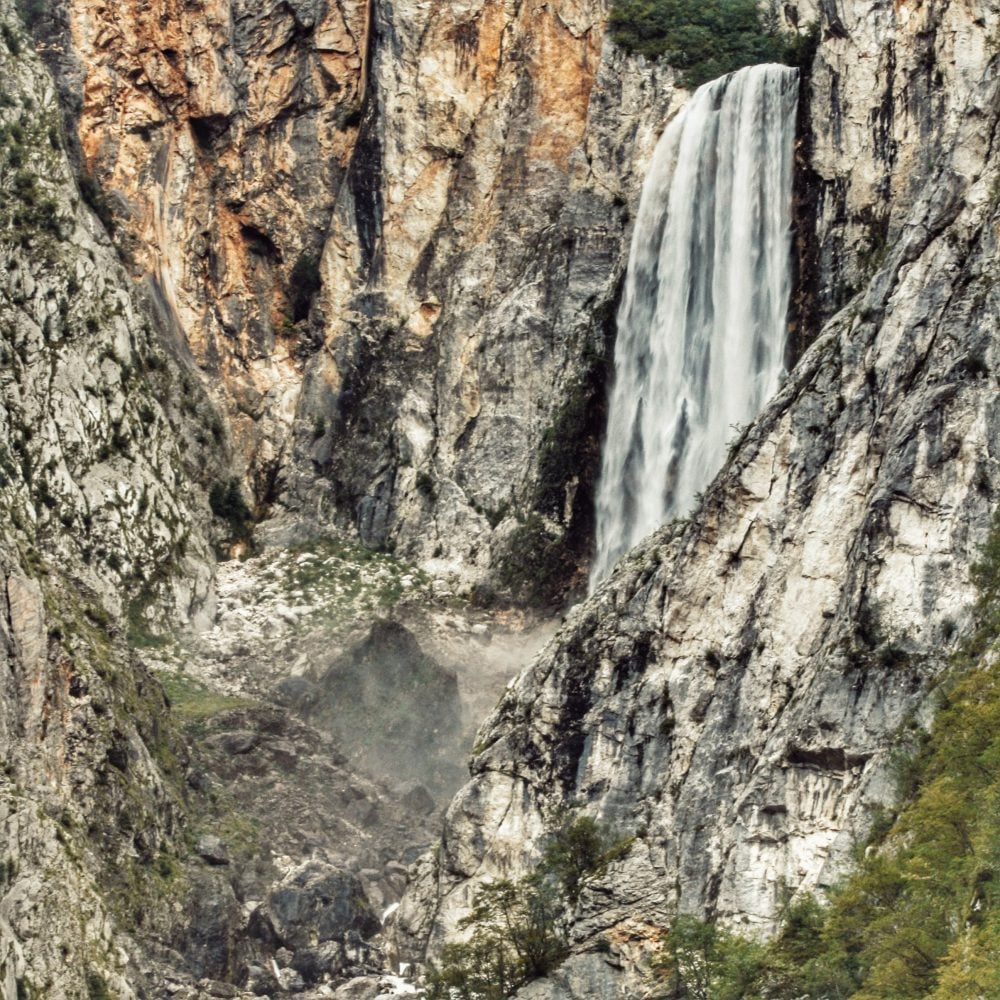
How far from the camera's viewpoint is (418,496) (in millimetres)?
111750

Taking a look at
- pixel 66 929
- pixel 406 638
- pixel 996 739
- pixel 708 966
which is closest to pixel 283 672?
pixel 406 638

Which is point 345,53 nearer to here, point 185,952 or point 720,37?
point 720,37

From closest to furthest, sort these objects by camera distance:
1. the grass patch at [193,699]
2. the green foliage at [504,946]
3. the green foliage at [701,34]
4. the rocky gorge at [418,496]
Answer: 1. the rocky gorge at [418,496]
2. the green foliage at [504,946]
3. the grass patch at [193,699]
4. the green foliage at [701,34]

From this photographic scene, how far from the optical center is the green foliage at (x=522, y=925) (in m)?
77.1

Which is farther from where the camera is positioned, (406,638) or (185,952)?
(406,638)

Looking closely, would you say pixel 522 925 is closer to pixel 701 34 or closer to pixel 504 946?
pixel 504 946

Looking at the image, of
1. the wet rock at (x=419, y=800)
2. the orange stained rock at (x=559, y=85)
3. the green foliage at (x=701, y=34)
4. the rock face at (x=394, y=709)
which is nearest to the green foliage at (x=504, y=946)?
the wet rock at (x=419, y=800)

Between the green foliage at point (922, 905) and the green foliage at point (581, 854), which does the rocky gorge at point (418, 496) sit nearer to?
the green foliage at point (581, 854)

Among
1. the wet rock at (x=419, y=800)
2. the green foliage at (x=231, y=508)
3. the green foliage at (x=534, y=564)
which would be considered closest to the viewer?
the wet rock at (x=419, y=800)

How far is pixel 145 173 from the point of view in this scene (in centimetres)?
11706

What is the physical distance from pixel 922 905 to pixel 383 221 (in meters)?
64.3

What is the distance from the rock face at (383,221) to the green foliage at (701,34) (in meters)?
1.21

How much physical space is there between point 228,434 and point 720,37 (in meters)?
29.1

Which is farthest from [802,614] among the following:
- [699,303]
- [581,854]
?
[699,303]
